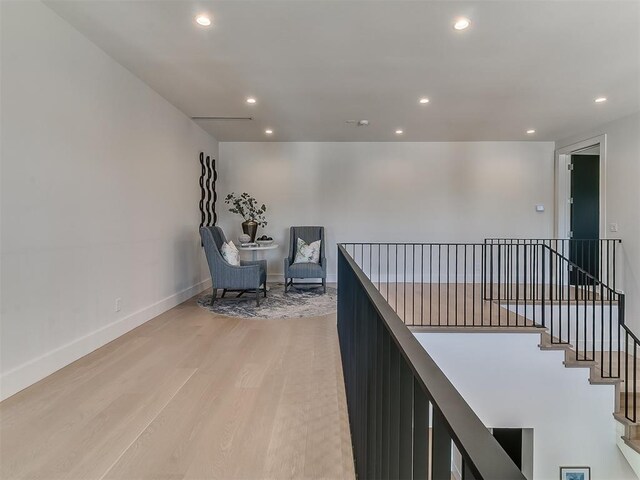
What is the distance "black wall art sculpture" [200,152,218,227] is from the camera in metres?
5.72

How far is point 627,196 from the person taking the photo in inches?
192

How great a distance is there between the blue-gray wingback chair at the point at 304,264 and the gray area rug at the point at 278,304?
0.28 m

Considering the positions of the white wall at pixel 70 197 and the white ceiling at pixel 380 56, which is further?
the white ceiling at pixel 380 56

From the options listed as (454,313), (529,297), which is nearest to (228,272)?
(454,313)

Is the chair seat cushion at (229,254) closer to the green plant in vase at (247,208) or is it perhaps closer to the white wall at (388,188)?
the green plant in vase at (247,208)

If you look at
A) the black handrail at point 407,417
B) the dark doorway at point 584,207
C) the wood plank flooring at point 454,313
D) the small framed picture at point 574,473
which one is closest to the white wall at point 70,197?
the black handrail at point 407,417

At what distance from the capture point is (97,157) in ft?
10.2

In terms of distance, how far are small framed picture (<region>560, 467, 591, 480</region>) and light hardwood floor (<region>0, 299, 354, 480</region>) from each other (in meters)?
3.58

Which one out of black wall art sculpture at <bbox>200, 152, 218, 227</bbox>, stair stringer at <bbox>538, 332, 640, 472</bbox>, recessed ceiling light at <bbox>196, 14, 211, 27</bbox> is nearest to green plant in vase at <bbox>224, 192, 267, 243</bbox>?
black wall art sculpture at <bbox>200, 152, 218, 227</bbox>

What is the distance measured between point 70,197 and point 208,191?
10.6 feet

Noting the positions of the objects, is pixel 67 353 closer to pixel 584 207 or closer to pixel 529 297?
pixel 529 297

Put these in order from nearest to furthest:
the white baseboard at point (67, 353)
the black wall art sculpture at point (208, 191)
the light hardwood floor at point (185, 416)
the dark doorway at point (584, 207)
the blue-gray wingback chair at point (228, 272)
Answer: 1. the light hardwood floor at point (185, 416)
2. the white baseboard at point (67, 353)
3. the blue-gray wingback chair at point (228, 272)
4. the black wall art sculpture at point (208, 191)
5. the dark doorway at point (584, 207)

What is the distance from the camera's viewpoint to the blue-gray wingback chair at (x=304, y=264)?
5.50 m

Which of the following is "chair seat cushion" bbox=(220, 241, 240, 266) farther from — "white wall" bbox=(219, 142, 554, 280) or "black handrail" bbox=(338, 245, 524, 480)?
"black handrail" bbox=(338, 245, 524, 480)
